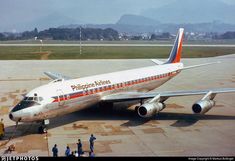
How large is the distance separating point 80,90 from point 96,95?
2.11 meters

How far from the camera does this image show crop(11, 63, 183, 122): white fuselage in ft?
83.7

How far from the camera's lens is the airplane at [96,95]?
25406 millimetres

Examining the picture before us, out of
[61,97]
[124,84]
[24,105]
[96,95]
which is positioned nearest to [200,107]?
[124,84]

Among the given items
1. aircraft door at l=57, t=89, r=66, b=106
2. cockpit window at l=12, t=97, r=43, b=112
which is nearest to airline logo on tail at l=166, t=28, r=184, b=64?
aircraft door at l=57, t=89, r=66, b=106

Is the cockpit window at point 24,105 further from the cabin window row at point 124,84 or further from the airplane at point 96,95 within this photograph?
the cabin window row at point 124,84

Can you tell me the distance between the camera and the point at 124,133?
26609 millimetres

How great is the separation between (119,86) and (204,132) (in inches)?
374

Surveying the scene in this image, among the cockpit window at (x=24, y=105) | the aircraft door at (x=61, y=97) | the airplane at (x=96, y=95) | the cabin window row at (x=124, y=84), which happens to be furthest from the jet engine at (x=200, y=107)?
the cockpit window at (x=24, y=105)

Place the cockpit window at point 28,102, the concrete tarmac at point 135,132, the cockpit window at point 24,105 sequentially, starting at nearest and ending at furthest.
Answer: the concrete tarmac at point 135,132
the cockpit window at point 24,105
the cockpit window at point 28,102

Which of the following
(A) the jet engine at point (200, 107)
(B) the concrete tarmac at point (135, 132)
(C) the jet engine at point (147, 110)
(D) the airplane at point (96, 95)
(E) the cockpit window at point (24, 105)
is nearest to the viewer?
(B) the concrete tarmac at point (135, 132)

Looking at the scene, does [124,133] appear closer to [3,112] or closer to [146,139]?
[146,139]

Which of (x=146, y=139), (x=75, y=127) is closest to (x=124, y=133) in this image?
(x=146, y=139)

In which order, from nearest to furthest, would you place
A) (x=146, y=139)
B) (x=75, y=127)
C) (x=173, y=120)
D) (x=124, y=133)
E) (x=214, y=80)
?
1. (x=146, y=139)
2. (x=124, y=133)
3. (x=75, y=127)
4. (x=173, y=120)
5. (x=214, y=80)

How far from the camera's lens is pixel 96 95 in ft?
Answer: 98.9
